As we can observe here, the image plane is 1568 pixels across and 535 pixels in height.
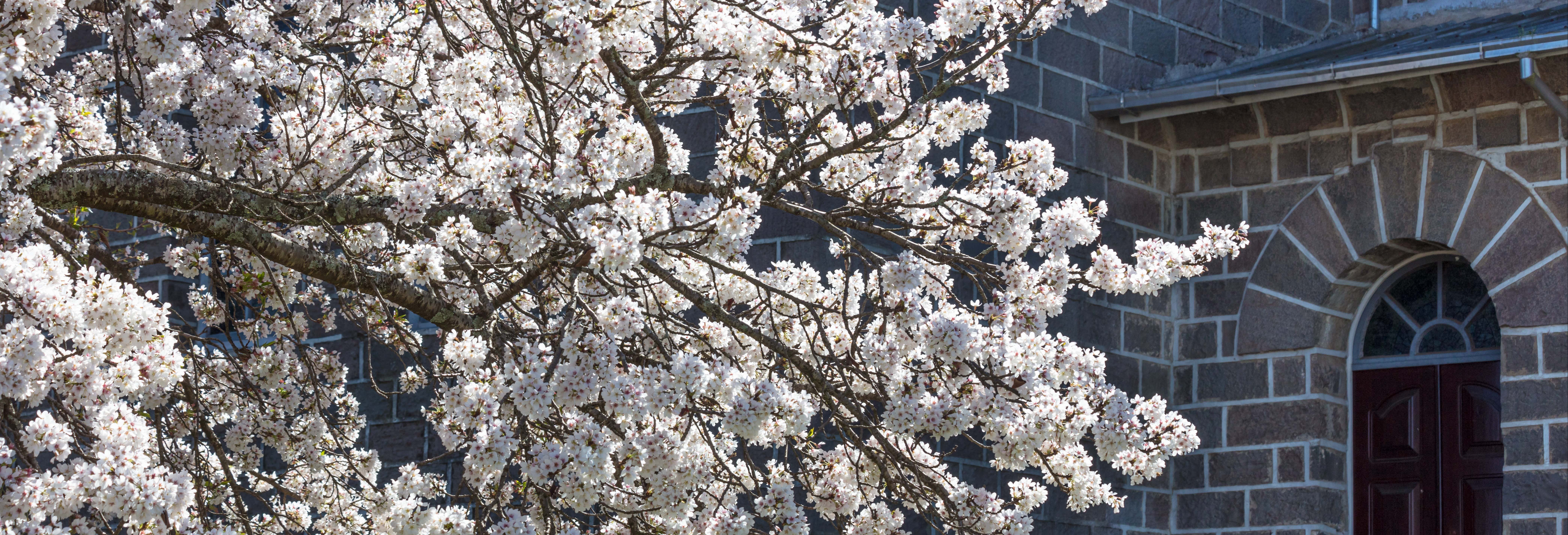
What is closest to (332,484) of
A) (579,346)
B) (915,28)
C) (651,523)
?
(651,523)

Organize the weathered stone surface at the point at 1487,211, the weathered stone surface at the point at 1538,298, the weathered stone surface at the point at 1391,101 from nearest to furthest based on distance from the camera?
1. the weathered stone surface at the point at 1538,298
2. the weathered stone surface at the point at 1487,211
3. the weathered stone surface at the point at 1391,101

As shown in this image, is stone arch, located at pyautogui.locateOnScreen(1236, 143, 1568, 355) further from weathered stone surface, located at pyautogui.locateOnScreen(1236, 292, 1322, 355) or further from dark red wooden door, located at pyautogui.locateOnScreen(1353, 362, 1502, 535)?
dark red wooden door, located at pyautogui.locateOnScreen(1353, 362, 1502, 535)

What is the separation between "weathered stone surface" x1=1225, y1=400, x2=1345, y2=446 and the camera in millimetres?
7531

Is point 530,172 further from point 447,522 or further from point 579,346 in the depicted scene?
point 447,522

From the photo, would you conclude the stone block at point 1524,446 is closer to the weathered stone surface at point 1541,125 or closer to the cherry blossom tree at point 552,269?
the weathered stone surface at point 1541,125

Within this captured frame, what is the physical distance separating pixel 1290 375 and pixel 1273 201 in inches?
34.3

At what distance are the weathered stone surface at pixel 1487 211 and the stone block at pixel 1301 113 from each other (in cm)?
77

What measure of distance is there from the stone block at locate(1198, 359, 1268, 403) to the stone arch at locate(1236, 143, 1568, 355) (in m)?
0.08

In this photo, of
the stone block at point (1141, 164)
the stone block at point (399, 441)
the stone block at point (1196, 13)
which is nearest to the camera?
the stone block at point (399, 441)

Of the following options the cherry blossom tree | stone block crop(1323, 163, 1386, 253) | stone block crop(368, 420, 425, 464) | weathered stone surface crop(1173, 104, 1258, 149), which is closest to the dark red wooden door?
stone block crop(1323, 163, 1386, 253)

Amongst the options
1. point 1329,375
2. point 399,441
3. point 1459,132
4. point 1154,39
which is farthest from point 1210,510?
point 399,441

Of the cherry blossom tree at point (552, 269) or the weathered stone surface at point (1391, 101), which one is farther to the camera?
the weathered stone surface at point (1391, 101)

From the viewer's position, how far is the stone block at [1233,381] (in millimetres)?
7699

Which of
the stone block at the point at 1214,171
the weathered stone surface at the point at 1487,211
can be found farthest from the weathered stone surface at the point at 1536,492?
the stone block at the point at 1214,171
